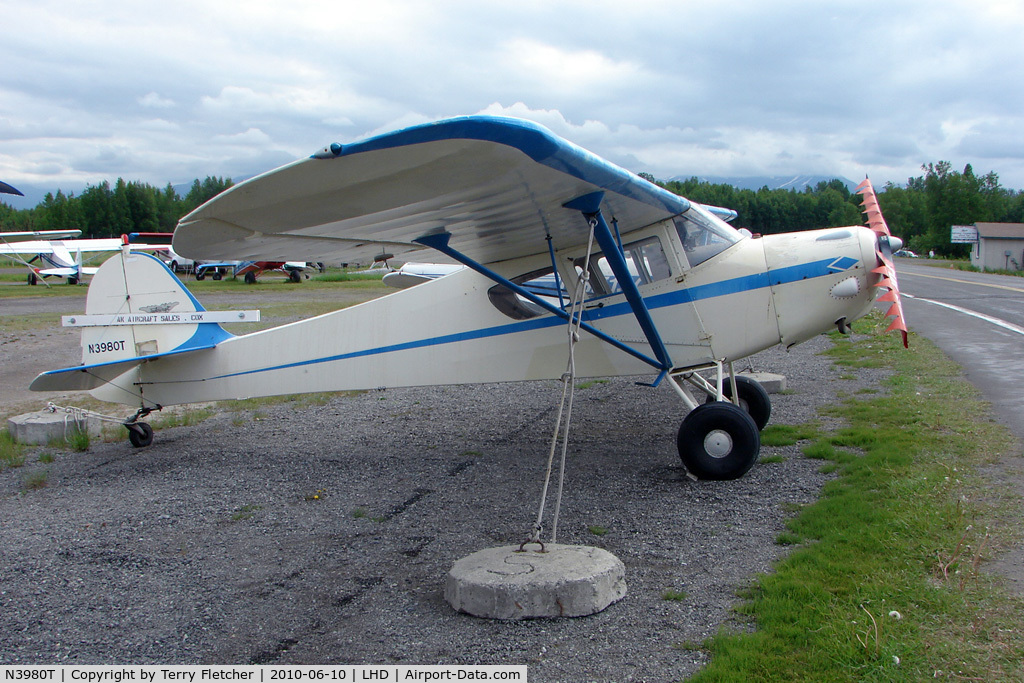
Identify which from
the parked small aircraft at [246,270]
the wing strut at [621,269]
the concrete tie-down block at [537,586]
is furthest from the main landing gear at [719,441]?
the parked small aircraft at [246,270]

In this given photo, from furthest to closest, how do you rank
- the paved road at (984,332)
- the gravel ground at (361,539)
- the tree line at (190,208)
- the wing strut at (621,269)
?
1. the tree line at (190,208)
2. the paved road at (984,332)
3. the wing strut at (621,269)
4. the gravel ground at (361,539)

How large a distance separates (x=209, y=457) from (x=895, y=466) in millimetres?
6872

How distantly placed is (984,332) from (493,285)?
1217cm

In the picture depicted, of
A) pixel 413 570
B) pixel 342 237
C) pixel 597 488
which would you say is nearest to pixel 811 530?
pixel 597 488

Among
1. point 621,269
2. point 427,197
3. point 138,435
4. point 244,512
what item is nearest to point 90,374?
point 138,435

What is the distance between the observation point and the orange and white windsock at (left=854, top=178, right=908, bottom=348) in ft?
18.5

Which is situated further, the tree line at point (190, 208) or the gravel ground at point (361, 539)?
the tree line at point (190, 208)

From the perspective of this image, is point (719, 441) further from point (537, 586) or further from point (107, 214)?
point (107, 214)

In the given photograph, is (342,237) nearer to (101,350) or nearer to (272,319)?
(101,350)

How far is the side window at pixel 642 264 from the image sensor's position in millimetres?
6703

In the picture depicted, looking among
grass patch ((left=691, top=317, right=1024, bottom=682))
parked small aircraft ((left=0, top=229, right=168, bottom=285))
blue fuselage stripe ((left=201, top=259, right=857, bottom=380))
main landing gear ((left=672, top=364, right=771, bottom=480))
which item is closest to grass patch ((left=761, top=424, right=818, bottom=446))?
grass patch ((left=691, top=317, right=1024, bottom=682))

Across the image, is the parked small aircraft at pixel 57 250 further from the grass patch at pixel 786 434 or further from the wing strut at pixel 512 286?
the grass patch at pixel 786 434

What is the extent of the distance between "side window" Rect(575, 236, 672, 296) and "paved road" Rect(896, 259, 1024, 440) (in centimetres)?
365

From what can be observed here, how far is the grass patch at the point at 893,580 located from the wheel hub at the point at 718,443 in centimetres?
85
